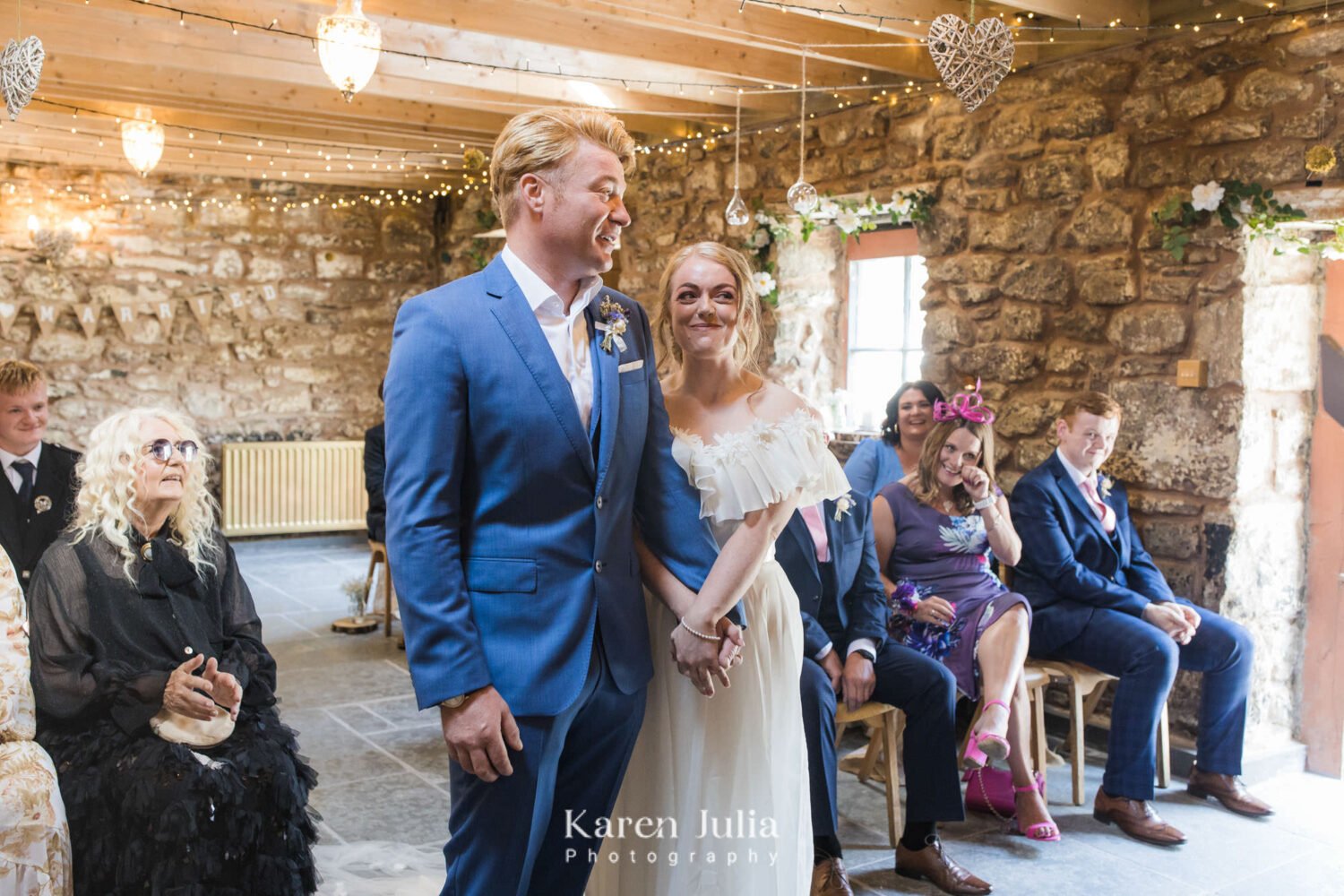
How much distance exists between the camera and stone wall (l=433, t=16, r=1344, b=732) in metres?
3.78

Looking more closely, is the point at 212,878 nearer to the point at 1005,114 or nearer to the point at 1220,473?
the point at 1220,473

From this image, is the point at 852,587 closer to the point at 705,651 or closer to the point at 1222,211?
the point at 705,651

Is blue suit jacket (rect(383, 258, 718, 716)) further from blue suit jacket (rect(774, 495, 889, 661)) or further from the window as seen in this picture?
the window

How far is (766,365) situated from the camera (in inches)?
225

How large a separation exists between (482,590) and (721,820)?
0.80 meters

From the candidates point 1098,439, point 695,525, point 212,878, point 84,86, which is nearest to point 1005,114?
point 1098,439

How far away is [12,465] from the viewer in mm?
3660

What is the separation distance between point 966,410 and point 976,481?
22 centimetres

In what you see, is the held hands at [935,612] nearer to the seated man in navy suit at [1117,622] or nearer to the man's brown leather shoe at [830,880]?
the seated man in navy suit at [1117,622]

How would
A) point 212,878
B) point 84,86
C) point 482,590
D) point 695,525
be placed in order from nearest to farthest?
point 482,590 < point 695,525 < point 212,878 < point 84,86

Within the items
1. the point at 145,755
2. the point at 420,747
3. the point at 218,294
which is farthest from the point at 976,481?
the point at 218,294

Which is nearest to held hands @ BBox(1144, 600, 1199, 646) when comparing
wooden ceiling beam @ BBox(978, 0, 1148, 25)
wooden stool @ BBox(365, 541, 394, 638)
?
wooden ceiling beam @ BBox(978, 0, 1148, 25)

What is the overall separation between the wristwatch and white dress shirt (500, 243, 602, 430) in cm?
44

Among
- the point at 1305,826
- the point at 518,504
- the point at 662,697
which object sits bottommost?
the point at 1305,826
